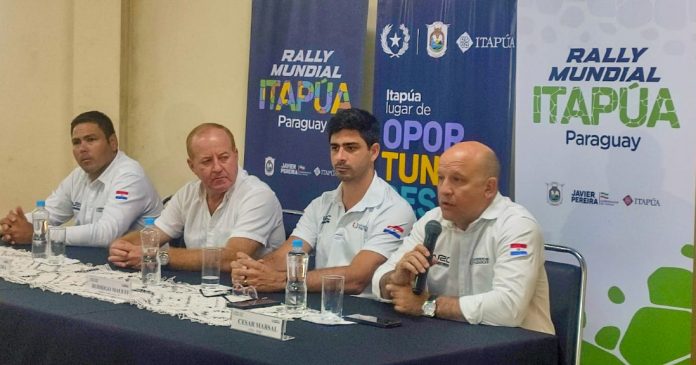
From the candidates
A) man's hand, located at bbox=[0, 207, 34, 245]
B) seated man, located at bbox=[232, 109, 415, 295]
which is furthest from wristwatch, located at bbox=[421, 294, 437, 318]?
man's hand, located at bbox=[0, 207, 34, 245]

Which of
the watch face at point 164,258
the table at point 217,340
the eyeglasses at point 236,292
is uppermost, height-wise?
the watch face at point 164,258

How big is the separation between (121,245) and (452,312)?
1543mm

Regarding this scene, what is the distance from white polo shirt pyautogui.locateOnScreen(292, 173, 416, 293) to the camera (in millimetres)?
3773

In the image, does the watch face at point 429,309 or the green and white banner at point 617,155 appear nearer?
the watch face at point 429,309

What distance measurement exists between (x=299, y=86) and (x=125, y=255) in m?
1.59

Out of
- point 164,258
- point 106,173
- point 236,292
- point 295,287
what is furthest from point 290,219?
point 295,287

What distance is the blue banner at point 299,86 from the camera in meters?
4.86

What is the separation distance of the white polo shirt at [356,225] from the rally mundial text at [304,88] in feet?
3.02

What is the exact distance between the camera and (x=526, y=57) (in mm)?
4047

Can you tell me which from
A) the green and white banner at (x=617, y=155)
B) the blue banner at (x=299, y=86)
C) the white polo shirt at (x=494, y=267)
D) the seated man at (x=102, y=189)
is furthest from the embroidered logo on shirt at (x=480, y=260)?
the seated man at (x=102, y=189)

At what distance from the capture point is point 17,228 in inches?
177

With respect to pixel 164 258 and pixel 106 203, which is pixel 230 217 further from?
pixel 106 203

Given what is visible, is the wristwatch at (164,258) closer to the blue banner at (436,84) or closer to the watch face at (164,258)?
the watch face at (164,258)

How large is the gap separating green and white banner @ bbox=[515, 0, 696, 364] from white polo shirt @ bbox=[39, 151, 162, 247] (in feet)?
6.35
